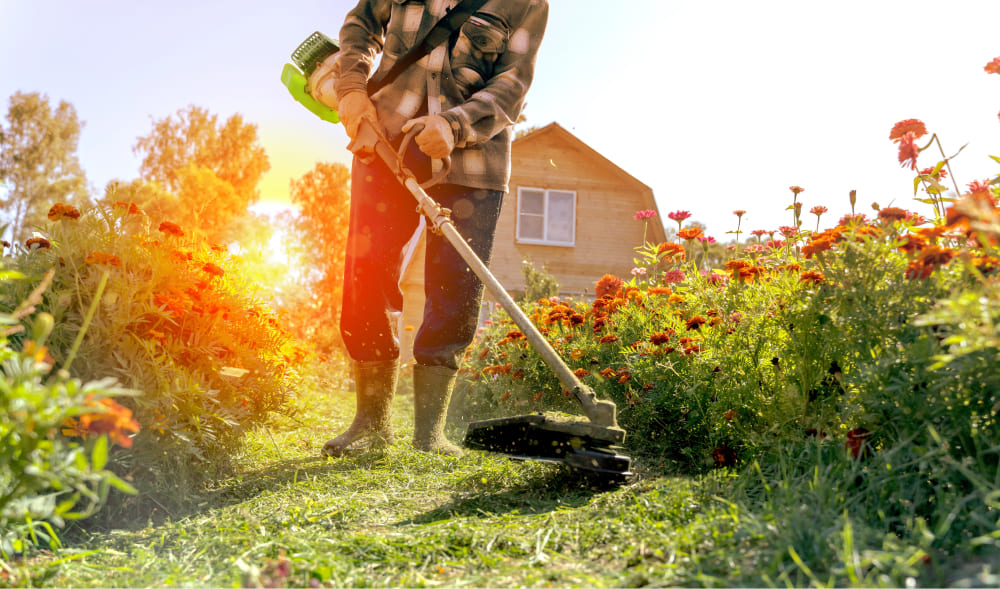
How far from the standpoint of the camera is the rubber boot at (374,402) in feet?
9.89

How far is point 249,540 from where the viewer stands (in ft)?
5.36

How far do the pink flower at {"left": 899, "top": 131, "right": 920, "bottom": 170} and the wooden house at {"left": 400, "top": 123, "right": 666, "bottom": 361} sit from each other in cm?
1115

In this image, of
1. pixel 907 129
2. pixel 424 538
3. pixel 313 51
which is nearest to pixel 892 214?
pixel 907 129

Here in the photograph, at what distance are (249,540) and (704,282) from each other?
228cm

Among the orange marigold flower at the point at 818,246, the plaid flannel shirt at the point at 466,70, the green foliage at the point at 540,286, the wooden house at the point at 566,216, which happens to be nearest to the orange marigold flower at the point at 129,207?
the plaid flannel shirt at the point at 466,70

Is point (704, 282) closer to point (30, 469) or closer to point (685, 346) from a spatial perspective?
point (685, 346)

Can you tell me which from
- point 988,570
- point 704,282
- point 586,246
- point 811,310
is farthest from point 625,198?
point 988,570

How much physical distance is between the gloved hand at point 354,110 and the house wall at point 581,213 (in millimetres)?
10292

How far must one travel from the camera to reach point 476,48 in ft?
10.1

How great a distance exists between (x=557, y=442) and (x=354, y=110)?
190 cm

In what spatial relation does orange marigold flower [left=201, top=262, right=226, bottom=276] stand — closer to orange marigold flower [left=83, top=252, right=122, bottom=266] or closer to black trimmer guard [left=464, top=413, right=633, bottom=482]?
orange marigold flower [left=83, top=252, right=122, bottom=266]

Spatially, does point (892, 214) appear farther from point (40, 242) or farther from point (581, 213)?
point (581, 213)

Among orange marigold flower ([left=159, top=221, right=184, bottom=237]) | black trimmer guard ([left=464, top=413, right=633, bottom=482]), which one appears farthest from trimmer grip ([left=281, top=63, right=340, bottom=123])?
black trimmer guard ([left=464, top=413, right=633, bottom=482])

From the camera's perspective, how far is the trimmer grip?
3646 millimetres
